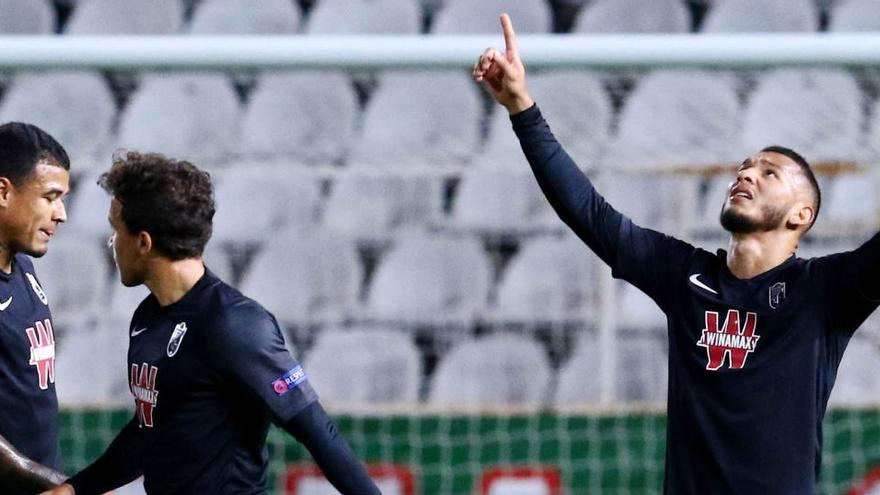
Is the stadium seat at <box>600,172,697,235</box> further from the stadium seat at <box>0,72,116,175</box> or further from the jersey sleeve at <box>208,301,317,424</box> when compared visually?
the jersey sleeve at <box>208,301,317,424</box>

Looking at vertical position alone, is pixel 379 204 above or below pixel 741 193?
Answer: above

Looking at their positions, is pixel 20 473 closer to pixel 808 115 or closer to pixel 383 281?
pixel 383 281

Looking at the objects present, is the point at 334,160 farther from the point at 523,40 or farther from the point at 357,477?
the point at 357,477

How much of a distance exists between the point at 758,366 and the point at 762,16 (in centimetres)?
437

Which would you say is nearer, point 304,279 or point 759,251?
point 759,251

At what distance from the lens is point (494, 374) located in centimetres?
609

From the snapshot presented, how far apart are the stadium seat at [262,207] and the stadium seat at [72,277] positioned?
0.57 meters

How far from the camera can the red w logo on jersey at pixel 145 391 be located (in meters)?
3.29

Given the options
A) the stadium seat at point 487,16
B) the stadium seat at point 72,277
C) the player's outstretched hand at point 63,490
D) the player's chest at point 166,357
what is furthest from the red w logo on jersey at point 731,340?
the stadium seat at point 487,16

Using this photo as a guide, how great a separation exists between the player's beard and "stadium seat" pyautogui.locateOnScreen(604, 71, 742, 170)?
254 centimetres

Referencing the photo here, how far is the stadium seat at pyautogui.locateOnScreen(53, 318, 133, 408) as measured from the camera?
6.30 meters

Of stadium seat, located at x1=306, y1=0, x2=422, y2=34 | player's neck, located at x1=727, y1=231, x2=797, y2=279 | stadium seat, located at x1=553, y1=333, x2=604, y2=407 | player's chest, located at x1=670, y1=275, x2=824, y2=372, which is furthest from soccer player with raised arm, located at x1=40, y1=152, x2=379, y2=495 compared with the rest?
stadium seat, located at x1=306, y1=0, x2=422, y2=34

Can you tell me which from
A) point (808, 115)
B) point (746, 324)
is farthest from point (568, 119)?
point (746, 324)

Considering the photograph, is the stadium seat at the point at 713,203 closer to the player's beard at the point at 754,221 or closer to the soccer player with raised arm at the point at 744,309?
the soccer player with raised arm at the point at 744,309
